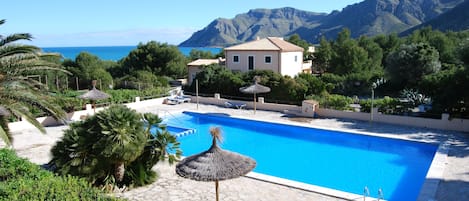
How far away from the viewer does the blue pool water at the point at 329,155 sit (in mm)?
11844

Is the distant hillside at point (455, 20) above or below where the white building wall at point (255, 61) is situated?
above

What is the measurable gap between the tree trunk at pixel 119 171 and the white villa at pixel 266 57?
19678mm

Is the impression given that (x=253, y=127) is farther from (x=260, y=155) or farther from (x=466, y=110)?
(x=466, y=110)

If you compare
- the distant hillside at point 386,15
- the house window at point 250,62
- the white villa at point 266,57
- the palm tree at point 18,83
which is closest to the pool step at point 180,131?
the palm tree at point 18,83

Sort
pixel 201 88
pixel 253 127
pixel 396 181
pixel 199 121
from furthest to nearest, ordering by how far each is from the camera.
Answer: pixel 201 88
pixel 199 121
pixel 253 127
pixel 396 181

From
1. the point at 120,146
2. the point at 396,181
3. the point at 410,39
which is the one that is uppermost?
the point at 410,39

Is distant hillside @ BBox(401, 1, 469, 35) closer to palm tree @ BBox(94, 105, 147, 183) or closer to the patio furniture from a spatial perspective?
the patio furniture

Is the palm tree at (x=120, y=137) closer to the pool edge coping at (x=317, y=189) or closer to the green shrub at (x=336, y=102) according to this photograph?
the pool edge coping at (x=317, y=189)

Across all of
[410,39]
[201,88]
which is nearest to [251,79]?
[201,88]

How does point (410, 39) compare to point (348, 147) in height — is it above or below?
above

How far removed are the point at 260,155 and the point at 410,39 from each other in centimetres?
3336

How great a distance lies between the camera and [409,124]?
1778cm

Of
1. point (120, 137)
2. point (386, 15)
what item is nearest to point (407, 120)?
point (120, 137)

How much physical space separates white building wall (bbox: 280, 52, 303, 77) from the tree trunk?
1996 cm
